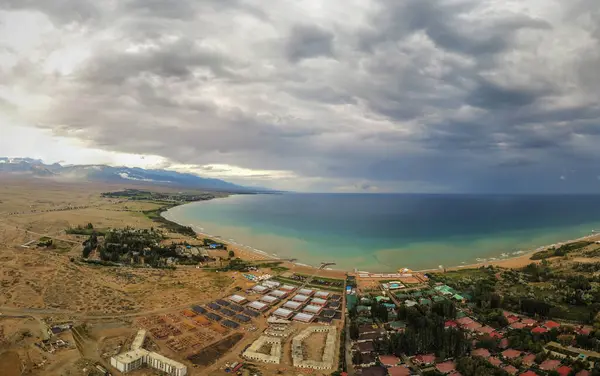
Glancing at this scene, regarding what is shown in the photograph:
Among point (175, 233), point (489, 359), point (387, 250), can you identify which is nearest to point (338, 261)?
point (387, 250)

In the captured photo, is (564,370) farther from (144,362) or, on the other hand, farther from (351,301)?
(144,362)

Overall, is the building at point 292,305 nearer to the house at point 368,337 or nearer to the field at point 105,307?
the field at point 105,307

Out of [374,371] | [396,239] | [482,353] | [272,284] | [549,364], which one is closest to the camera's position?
[374,371]

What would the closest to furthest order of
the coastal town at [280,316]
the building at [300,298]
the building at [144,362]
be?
the building at [144,362]
the coastal town at [280,316]
the building at [300,298]

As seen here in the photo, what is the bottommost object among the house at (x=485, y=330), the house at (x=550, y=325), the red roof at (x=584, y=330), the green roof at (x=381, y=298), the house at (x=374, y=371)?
the house at (x=374, y=371)

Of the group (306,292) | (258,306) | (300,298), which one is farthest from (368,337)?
(306,292)

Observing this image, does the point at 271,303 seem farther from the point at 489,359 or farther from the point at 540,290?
the point at 540,290

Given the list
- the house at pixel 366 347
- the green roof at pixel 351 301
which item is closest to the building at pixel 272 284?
the green roof at pixel 351 301
